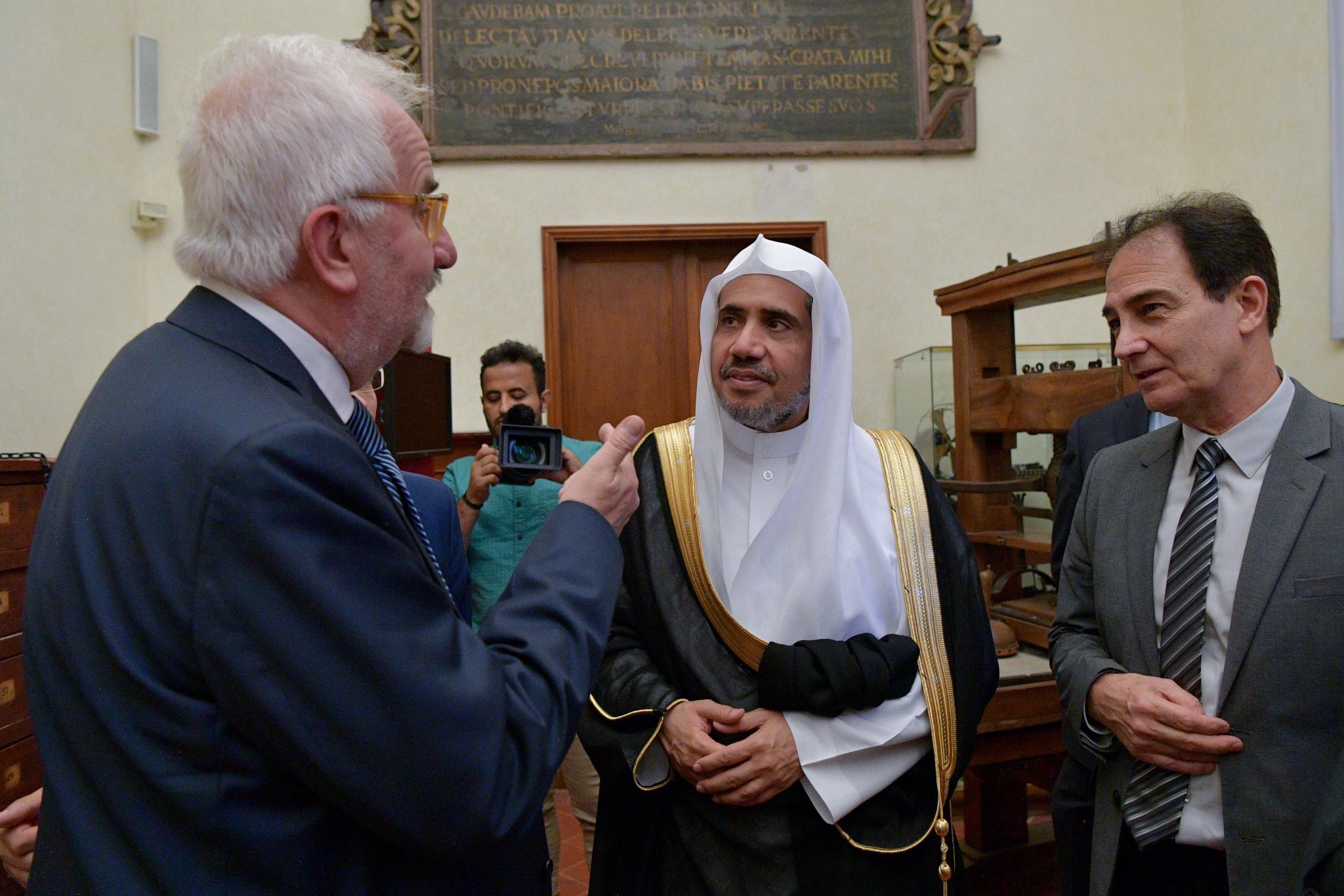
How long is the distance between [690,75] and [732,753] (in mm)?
4945

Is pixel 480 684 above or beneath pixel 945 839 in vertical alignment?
above

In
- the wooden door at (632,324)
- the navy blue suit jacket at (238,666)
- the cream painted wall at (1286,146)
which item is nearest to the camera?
the navy blue suit jacket at (238,666)

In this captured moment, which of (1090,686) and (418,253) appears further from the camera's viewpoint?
(1090,686)

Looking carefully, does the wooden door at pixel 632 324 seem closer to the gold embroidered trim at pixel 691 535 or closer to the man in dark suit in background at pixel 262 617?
the gold embroidered trim at pixel 691 535

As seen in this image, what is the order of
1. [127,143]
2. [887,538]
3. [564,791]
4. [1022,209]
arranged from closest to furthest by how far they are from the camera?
[887,538], [564,791], [127,143], [1022,209]

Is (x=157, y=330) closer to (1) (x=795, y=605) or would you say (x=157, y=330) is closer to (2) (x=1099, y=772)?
(1) (x=795, y=605)

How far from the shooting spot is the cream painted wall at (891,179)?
5.38 meters

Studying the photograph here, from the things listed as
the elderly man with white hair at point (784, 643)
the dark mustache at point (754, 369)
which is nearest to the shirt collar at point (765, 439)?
the elderly man with white hair at point (784, 643)

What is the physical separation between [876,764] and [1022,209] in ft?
16.0

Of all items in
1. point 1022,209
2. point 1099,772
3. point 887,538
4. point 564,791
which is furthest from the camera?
point 1022,209

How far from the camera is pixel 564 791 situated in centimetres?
497

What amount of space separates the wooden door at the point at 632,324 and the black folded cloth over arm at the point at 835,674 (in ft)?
13.4

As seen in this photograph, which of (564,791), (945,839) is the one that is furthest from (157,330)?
(564,791)

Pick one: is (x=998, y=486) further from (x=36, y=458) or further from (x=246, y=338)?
(x=36, y=458)
